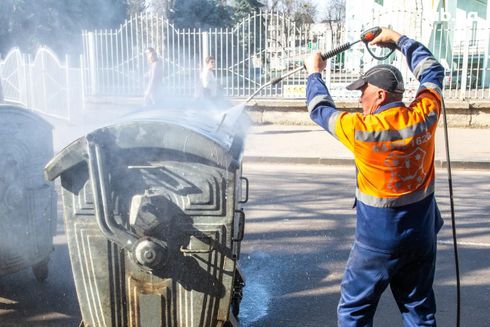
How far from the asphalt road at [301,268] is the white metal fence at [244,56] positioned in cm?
579

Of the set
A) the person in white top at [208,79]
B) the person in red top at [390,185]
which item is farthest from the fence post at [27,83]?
the person in red top at [390,185]

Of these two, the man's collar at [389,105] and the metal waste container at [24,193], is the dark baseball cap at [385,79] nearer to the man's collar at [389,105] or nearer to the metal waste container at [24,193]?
the man's collar at [389,105]

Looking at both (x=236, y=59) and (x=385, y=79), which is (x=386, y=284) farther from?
(x=236, y=59)

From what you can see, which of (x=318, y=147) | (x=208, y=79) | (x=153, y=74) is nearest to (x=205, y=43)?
(x=153, y=74)

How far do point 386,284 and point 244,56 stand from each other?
10537 millimetres

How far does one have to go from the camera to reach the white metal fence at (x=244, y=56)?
1227 centimetres

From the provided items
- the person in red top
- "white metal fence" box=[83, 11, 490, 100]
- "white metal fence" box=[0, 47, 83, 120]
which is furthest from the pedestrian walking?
the person in red top

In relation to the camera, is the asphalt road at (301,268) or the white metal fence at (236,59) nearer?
the asphalt road at (301,268)

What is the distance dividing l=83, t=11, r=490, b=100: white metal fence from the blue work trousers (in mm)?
9829

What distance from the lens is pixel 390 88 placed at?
8.75 ft

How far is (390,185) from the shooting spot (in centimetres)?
258

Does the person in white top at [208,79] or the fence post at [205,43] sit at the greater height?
the fence post at [205,43]

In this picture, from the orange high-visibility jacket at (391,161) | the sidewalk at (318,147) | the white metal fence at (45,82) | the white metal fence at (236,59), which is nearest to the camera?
the orange high-visibility jacket at (391,161)

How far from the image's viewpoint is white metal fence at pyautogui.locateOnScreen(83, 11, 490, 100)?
1227cm
